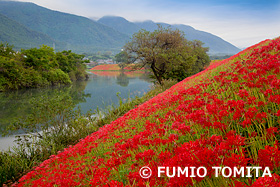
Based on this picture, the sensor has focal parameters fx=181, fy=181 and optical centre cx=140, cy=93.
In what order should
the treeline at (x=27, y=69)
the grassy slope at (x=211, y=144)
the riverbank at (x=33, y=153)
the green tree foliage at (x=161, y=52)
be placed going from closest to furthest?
the grassy slope at (x=211, y=144) → the riverbank at (x=33, y=153) → the green tree foliage at (x=161, y=52) → the treeline at (x=27, y=69)

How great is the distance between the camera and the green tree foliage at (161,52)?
26609 millimetres

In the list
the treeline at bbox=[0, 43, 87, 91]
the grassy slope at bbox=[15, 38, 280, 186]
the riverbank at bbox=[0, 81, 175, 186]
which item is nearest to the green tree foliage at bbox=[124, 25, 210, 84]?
the riverbank at bbox=[0, 81, 175, 186]

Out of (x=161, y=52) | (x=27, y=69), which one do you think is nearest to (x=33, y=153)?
(x=161, y=52)

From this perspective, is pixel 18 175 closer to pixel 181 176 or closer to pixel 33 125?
pixel 33 125

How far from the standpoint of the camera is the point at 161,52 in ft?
87.8

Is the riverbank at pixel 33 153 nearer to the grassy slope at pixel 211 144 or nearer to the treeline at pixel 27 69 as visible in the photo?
the grassy slope at pixel 211 144

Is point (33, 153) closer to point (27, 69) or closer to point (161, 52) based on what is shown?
point (161, 52)

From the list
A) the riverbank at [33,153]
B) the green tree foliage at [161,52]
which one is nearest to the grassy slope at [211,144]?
the riverbank at [33,153]

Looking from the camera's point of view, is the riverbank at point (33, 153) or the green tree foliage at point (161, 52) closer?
the riverbank at point (33, 153)

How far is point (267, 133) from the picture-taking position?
2068mm

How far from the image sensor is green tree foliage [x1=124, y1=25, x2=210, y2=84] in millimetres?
26609

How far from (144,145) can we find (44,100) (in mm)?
9152

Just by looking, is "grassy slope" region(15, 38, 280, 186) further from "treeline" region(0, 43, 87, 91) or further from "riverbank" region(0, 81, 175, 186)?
"treeline" region(0, 43, 87, 91)

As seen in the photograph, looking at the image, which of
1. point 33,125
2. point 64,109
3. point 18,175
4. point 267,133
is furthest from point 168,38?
point 267,133
